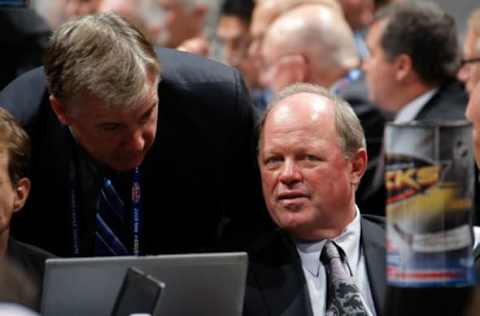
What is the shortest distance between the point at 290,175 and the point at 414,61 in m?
2.79

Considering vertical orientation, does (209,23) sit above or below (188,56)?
below

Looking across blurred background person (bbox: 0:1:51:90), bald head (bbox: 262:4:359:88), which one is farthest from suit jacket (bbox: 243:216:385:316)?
bald head (bbox: 262:4:359:88)

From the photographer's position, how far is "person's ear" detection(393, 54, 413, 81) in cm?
576

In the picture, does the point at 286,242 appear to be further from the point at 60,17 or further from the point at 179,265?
the point at 60,17

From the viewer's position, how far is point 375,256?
3.08 m

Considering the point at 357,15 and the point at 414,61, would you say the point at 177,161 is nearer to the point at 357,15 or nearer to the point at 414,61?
the point at 414,61

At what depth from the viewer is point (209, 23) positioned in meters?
8.29

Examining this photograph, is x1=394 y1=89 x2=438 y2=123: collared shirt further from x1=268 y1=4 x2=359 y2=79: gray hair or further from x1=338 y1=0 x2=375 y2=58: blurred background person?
x1=338 y1=0 x2=375 y2=58: blurred background person

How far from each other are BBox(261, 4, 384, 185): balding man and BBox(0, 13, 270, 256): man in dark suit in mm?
2241

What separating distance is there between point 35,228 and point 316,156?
2.94 ft

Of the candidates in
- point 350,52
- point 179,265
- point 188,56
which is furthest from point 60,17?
point 179,265

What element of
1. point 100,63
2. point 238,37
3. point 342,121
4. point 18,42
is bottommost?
point 238,37

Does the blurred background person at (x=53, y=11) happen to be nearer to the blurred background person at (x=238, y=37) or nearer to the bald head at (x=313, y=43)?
the blurred background person at (x=238, y=37)

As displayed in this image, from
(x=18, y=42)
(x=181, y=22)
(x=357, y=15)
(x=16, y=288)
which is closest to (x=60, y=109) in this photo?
(x=16, y=288)
